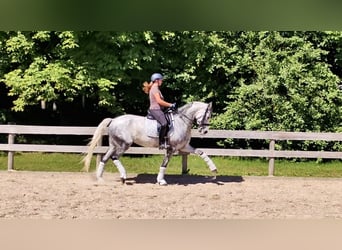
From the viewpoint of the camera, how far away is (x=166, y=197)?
7.73 meters

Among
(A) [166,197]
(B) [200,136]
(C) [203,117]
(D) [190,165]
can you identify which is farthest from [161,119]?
(D) [190,165]

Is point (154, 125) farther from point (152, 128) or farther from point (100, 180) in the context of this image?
point (100, 180)

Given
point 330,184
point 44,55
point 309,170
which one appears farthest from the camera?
point 44,55

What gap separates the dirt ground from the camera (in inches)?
247

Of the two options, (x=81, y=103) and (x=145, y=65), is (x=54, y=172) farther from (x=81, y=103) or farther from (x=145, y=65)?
(x=81, y=103)

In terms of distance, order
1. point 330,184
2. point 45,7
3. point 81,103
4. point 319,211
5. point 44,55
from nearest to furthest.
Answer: point 45,7
point 319,211
point 330,184
point 44,55
point 81,103

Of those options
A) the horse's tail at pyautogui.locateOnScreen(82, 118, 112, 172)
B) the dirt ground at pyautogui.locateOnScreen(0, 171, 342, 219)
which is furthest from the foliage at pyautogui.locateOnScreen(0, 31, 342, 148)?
the horse's tail at pyautogui.locateOnScreen(82, 118, 112, 172)

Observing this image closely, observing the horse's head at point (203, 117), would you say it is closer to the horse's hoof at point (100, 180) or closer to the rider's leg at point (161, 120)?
the rider's leg at point (161, 120)

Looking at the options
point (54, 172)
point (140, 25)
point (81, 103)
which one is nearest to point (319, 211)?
point (54, 172)

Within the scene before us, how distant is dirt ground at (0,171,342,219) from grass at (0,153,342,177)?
127 cm

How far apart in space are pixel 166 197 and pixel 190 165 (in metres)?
5.35

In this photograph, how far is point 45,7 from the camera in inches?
22.6

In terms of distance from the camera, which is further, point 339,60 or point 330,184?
point 339,60

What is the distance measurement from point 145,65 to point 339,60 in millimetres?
6200
